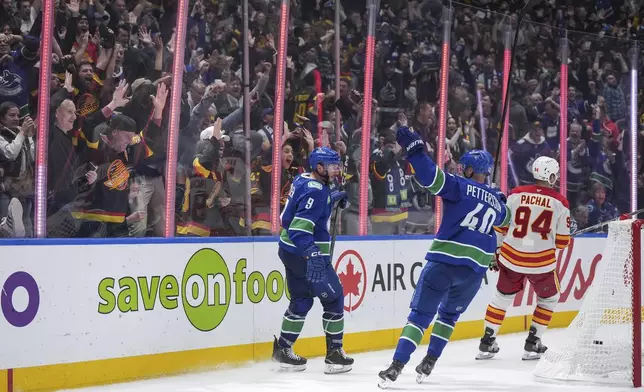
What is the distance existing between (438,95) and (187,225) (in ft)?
8.62

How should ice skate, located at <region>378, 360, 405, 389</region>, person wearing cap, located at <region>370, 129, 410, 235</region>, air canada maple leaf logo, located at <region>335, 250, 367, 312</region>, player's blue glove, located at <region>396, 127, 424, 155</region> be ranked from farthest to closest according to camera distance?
person wearing cap, located at <region>370, 129, 410, 235</region>, air canada maple leaf logo, located at <region>335, 250, 367, 312</region>, ice skate, located at <region>378, 360, 405, 389</region>, player's blue glove, located at <region>396, 127, 424, 155</region>

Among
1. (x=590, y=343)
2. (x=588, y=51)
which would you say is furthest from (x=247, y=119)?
(x=588, y=51)

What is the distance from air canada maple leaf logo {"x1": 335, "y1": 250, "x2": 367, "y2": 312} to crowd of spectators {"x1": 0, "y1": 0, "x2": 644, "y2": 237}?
0.23 meters

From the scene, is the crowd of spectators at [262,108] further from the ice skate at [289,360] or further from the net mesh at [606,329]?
the net mesh at [606,329]

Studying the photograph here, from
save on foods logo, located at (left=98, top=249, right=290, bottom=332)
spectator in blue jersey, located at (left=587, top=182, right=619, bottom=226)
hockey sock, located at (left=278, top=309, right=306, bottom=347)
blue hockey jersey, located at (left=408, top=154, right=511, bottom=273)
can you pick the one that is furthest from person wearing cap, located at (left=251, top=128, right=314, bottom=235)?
spectator in blue jersey, located at (left=587, top=182, right=619, bottom=226)

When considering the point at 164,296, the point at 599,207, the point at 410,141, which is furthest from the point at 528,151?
the point at 164,296

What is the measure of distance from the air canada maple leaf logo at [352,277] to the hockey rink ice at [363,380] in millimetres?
451

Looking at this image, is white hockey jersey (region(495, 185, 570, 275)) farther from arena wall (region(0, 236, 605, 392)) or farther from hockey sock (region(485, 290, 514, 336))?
arena wall (region(0, 236, 605, 392))

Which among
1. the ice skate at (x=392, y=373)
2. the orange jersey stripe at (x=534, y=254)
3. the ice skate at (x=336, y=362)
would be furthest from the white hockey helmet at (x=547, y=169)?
the ice skate at (x=392, y=373)

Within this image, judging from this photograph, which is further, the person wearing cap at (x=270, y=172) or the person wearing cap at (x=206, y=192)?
the person wearing cap at (x=270, y=172)

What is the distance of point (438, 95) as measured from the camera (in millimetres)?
7871

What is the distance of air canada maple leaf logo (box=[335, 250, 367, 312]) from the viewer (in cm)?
689

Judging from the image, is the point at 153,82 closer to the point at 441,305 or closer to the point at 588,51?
the point at 441,305

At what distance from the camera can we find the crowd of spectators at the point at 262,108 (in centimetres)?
538
